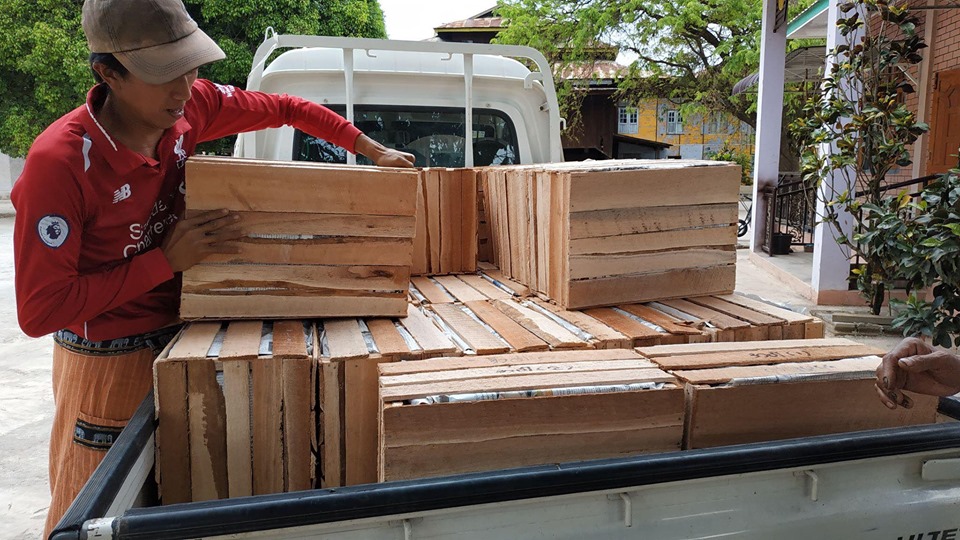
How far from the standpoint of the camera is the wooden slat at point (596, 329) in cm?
204

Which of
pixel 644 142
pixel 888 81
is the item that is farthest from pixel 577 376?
pixel 644 142

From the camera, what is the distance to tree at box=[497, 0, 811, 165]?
17.4 meters

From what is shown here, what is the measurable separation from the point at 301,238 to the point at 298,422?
593 millimetres

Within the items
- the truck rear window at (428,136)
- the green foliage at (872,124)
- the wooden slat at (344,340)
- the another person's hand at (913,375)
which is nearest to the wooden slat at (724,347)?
the another person's hand at (913,375)

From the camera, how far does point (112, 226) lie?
6.31 ft

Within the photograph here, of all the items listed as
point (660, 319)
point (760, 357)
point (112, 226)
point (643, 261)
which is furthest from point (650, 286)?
point (112, 226)

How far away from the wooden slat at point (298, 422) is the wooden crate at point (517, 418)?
24 centimetres

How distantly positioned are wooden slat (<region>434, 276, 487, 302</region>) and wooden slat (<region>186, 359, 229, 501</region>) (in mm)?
1103

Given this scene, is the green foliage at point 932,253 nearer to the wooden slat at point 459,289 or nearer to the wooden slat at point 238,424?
the wooden slat at point 459,289

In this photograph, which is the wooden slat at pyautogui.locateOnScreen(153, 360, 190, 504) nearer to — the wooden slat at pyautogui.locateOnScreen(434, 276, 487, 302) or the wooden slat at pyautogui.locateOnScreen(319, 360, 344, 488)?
the wooden slat at pyautogui.locateOnScreen(319, 360, 344, 488)

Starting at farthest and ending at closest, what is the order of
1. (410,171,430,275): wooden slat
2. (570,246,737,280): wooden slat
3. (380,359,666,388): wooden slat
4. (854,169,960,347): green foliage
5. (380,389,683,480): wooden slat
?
1. (854,169,960,347): green foliage
2. (410,171,430,275): wooden slat
3. (570,246,737,280): wooden slat
4. (380,359,666,388): wooden slat
5. (380,389,683,480): wooden slat

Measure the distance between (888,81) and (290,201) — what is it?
6.39m

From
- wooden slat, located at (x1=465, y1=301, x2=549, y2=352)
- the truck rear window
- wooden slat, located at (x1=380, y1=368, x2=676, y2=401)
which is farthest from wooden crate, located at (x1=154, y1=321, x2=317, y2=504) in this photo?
the truck rear window

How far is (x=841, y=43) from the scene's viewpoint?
7359mm
